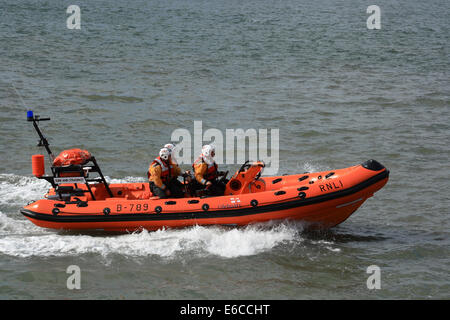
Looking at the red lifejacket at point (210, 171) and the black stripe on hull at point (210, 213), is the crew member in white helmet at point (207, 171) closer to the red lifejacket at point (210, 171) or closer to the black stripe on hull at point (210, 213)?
the red lifejacket at point (210, 171)

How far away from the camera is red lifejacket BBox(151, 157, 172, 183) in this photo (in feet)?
29.3

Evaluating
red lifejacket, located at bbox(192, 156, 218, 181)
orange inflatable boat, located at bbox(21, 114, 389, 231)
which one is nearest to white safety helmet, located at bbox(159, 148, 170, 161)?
red lifejacket, located at bbox(192, 156, 218, 181)

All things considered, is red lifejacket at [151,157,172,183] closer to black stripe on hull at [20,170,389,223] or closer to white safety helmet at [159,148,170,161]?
white safety helmet at [159,148,170,161]

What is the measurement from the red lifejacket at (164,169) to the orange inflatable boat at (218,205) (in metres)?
0.34

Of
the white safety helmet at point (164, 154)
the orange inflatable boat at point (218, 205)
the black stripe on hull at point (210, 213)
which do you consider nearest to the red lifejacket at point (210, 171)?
the orange inflatable boat at point (218, 205)

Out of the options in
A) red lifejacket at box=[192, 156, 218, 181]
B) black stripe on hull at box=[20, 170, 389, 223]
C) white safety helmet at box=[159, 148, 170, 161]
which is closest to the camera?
black stripe on hull at box=[20, 170, 389, 223]

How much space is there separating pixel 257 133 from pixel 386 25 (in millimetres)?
16797

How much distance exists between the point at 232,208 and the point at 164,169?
3.78 feet

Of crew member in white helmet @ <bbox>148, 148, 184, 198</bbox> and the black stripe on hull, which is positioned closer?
the black stripe on hull

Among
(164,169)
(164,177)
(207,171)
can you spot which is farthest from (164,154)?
(207,171)

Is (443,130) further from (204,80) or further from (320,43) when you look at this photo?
(320,43)

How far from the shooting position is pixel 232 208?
8695 mm

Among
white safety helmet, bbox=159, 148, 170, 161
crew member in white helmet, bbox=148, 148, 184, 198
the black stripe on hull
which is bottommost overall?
the black stripe on hull

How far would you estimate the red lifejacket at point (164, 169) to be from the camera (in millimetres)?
8930
